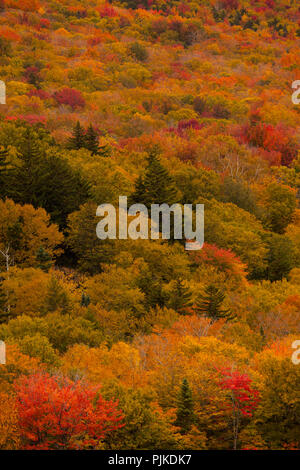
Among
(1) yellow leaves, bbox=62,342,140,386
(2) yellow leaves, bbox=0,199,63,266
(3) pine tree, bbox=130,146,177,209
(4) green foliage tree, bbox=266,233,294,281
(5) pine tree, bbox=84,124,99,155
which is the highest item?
(5) pine tree, bbox=84,124,99,155

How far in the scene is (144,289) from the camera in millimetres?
51312

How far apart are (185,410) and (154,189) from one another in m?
41.0

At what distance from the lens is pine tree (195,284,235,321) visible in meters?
48.6

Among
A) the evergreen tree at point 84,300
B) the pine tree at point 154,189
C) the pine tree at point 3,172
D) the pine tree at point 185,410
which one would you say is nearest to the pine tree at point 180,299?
the evergreen tree at point 84,300

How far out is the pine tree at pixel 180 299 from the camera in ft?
159

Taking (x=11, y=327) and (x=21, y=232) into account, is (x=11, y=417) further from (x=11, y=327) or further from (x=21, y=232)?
(x=21, y=232)

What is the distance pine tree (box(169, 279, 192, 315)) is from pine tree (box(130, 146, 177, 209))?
2024 centimetres

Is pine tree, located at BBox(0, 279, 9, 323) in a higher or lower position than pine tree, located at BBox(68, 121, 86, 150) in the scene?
lower

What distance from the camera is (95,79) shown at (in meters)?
154

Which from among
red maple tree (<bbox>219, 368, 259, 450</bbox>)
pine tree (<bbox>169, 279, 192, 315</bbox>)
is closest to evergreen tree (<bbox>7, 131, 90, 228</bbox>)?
pine tree (<bbox>169, 279, 192, 315</bbox>)

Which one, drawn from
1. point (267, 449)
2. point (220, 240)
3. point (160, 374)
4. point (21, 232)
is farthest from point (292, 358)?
point (220, 240)

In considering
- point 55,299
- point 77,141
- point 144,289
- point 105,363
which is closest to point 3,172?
point 77,141

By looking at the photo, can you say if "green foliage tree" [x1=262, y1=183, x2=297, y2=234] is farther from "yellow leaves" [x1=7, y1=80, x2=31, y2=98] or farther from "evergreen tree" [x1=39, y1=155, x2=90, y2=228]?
"yellow leaves" [x1=7, y1=80, x2=31, y2=98]
